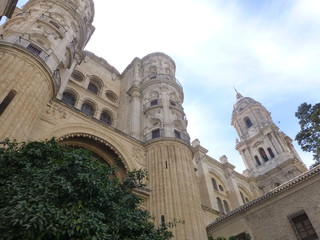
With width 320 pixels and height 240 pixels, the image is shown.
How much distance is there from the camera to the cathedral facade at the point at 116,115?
11.8m

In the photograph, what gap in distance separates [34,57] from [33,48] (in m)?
2.04

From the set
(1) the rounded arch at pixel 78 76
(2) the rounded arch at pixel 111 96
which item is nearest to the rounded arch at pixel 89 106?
(1) the rounded arch at pixel 78 76

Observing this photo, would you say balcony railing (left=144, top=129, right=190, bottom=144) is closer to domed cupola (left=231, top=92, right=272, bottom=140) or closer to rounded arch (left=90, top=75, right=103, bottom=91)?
rounded arch (left=90, top=75, right=103, bottom=91)

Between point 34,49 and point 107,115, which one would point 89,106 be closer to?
point 107,115

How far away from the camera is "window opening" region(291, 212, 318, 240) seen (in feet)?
40.3

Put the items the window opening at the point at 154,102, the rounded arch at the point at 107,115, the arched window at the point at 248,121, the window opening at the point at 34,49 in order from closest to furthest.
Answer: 1. the window opening at the point at 34,49
2. the window opening at the point at 154,102
3. the rounded arch at the point at 107,115
4. the arched window at the point at 248,121

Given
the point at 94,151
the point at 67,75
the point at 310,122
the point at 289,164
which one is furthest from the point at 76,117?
the point at 289,164

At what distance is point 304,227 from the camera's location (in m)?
12.6

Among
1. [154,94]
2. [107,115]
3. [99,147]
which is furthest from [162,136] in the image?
[107,115]

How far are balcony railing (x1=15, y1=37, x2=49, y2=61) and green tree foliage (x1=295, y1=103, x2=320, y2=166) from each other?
49.0 ft

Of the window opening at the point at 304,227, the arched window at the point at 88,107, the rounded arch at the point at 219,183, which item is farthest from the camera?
the rounded arch at the point at 219,183

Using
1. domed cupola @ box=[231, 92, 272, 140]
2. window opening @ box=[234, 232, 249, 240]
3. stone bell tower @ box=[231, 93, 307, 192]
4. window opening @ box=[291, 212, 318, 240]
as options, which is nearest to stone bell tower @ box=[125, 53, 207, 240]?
window opening @ box=[234, 232, 249, 240]

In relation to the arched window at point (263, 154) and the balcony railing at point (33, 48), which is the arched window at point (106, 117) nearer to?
the balcony railing at point (33, 48)

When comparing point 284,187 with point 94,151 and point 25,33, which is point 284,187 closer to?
point 94,151
